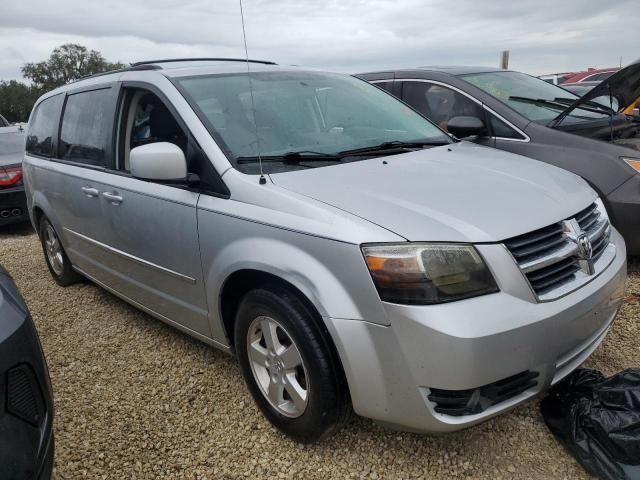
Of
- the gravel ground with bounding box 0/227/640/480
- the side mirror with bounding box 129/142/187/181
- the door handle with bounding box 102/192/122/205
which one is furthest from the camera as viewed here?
the door handle with bounding box 102/192/122/205

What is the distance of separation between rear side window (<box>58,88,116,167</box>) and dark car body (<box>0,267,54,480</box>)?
180cm

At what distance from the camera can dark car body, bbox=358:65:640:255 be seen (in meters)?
3.76

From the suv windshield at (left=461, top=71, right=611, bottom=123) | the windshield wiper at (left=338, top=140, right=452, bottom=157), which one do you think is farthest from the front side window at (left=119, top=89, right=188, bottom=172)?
the suv windshield at (left=461, top=71, right=611, bottom=123)

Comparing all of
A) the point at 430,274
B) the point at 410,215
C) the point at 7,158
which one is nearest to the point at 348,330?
the point at 430,274

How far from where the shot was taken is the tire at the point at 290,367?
6.90 ft

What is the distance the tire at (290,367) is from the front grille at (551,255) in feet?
2.61

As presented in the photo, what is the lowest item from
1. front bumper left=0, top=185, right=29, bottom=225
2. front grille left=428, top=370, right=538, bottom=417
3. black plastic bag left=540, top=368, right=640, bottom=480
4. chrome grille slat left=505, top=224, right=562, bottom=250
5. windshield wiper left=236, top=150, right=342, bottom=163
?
front bumper left=0, top=185, right=29, bottom=225

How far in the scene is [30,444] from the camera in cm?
163

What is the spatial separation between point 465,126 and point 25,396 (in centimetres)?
350

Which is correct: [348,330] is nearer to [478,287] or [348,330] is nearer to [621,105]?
[478,287]

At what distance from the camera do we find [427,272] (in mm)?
1876

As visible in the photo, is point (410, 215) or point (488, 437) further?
point (488, 437)

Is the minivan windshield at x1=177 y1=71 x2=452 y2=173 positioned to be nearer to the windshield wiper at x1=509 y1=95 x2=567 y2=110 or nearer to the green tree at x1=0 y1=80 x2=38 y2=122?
the windshield wiper at x1=509 y1=95 x2=567 y2=110

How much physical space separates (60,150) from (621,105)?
4.55 m
